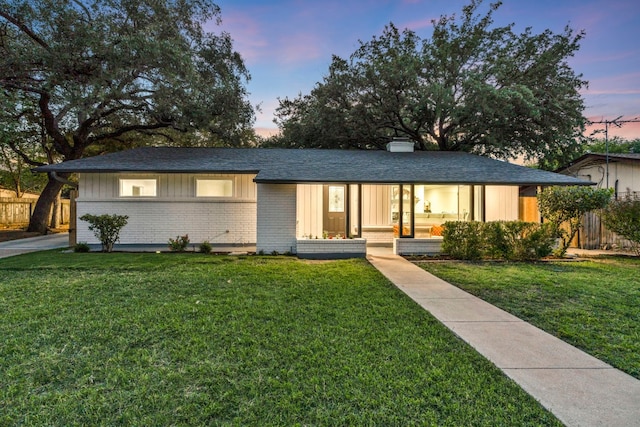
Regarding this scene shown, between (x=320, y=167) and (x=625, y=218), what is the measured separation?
9.22 m

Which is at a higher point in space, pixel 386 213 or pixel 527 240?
pixel 386 213

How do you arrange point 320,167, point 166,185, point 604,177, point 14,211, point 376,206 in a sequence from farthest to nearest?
point 14,211
point 604,177
point 376,206
point 166,185
point 320,167

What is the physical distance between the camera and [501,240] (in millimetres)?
9125

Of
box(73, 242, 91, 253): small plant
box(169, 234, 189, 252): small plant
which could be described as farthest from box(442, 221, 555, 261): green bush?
box(73, 242, 91, 253): small plant

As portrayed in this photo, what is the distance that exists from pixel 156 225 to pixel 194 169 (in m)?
2.48

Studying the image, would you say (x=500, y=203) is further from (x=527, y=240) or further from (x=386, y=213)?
(x=386, y=213)

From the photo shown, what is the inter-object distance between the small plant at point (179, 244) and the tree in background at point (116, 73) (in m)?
5.67

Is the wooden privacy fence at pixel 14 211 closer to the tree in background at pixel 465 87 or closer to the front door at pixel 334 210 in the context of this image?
the tree in background at pixel 465 87

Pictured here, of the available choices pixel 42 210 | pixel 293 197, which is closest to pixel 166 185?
pixel 293 197

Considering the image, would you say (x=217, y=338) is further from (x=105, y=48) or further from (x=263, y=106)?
(x=263, y=106)

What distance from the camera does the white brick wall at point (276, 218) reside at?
31.4 feet

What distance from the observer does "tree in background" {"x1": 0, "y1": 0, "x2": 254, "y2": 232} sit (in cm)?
1054

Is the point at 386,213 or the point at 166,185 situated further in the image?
the point at 386,213

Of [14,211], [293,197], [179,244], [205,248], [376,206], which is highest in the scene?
[293,197]
